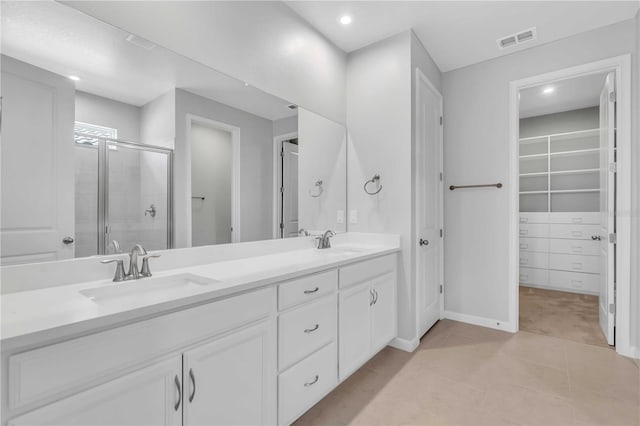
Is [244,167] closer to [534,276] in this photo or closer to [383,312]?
[383,312]

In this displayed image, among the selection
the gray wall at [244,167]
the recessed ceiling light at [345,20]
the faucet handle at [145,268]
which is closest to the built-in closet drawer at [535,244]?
the recessed ceiling light at [345,20]

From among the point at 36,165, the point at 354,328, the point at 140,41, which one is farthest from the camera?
the point at 354,328

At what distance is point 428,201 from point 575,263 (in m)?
2.85

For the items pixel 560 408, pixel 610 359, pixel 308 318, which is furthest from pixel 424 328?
pixel 308 318

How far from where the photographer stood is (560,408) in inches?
69.4

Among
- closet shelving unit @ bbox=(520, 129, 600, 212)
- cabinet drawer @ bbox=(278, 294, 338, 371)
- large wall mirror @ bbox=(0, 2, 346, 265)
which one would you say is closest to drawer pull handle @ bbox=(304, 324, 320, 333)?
cabinet drawer @ bbox=(278, 294, 338, 371)

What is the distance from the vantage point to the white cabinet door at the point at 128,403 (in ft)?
2.60

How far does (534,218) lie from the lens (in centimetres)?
441

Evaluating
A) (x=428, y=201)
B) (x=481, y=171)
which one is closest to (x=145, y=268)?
(x=428, y=201)

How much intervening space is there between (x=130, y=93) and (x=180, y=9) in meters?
0.54

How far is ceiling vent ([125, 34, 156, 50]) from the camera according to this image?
141 cm

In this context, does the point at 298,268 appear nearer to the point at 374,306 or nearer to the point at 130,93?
the point at 374,306

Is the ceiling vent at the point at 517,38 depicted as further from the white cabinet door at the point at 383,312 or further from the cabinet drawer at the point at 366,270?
the white cabinet door at the point at 383,312

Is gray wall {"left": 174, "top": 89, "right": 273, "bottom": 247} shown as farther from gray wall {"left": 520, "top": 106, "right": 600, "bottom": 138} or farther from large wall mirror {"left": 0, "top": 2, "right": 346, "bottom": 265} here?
gray wall {"left": 520, "top": 106, "right": 600, "bottom": 138}
